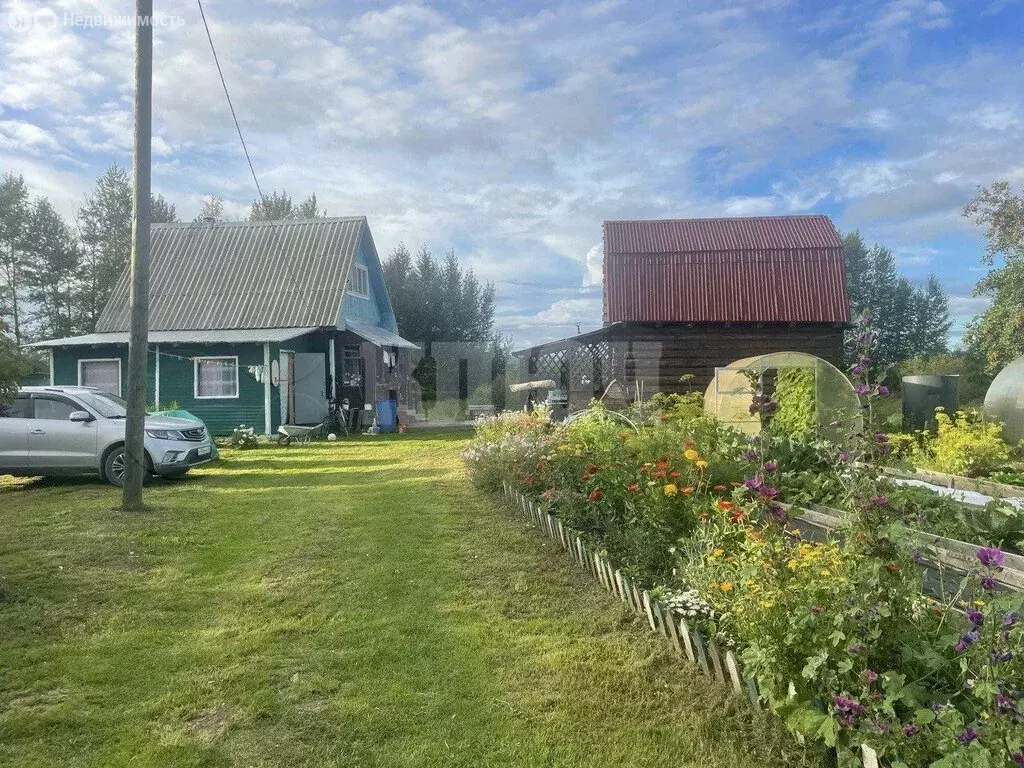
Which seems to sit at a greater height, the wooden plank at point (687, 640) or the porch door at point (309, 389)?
the porch door at point (309, 389)

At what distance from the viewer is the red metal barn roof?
760 inches

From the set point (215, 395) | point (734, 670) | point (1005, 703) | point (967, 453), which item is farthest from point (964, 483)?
point (215, 395)

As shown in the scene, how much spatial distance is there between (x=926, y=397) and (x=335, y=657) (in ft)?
42.7

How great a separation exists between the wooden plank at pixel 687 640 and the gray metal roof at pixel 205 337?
1488 cm

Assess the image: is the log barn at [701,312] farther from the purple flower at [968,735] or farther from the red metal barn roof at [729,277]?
the purple flower at [968,735]

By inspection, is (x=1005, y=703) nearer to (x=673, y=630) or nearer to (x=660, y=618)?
(x=673, y=630)

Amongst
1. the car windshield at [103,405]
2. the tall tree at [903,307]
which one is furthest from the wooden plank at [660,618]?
the tall tree at [903,307]

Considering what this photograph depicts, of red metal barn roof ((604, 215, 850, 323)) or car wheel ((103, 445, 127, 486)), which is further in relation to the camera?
red metal barn roof ((604, 215, 850, 323))

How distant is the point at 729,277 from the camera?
1984cm

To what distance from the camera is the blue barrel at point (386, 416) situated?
19.9m

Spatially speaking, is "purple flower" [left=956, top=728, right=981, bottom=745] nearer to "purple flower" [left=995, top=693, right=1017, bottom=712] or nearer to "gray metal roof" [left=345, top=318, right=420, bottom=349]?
"purple flower" [left=995, top=693, right=1017, bottom=712]

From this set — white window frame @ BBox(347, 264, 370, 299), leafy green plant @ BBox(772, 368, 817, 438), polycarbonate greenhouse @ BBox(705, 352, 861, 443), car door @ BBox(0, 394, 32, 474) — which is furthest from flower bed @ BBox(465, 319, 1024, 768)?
white window frame @ BBox(347, 264, 370, 299)

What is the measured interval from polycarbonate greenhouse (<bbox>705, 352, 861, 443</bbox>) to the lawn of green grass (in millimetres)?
4933

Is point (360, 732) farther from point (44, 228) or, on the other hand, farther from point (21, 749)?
point (44, 228)
